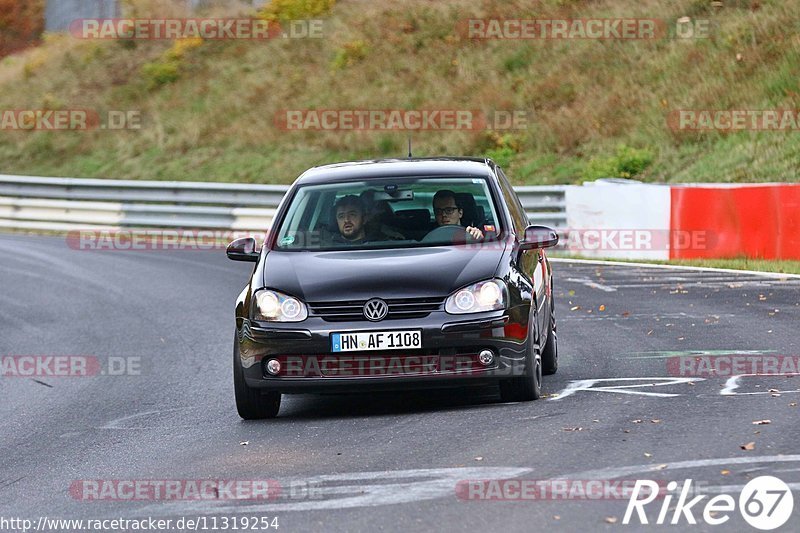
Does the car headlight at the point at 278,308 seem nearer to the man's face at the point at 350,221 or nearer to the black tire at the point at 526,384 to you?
the man's face at the point at 350,221

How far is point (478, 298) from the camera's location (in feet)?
29.7

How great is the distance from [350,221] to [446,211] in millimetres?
676

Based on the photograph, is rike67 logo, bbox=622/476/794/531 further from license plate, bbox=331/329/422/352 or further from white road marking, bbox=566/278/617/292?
white road marking, bbox=566/278/617/292

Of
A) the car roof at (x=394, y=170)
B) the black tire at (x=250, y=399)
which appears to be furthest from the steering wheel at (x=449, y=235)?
the black tire at (x=250, y=399)

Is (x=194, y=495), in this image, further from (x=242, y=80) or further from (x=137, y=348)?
(x=242, y=80)

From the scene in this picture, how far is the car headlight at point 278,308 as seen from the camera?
9070mm

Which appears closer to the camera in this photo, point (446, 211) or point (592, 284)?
point (446, 211)

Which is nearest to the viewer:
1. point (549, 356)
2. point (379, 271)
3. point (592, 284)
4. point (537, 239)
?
point (379, 271)

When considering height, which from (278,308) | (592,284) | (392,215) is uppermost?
(392,215)

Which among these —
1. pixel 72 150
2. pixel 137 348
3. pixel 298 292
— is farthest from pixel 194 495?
pixel 72 150

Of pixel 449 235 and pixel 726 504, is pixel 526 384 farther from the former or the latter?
pixel 726 504

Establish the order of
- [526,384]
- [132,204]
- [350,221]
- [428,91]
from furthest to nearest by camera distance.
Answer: [428,91], [132,204], [350,221], [526,384]

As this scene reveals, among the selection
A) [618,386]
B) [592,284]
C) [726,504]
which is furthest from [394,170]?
[592,284]

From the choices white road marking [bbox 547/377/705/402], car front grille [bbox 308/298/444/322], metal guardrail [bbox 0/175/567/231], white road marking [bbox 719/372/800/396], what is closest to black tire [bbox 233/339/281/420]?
car front grille [bbox 308/298/444/322]
